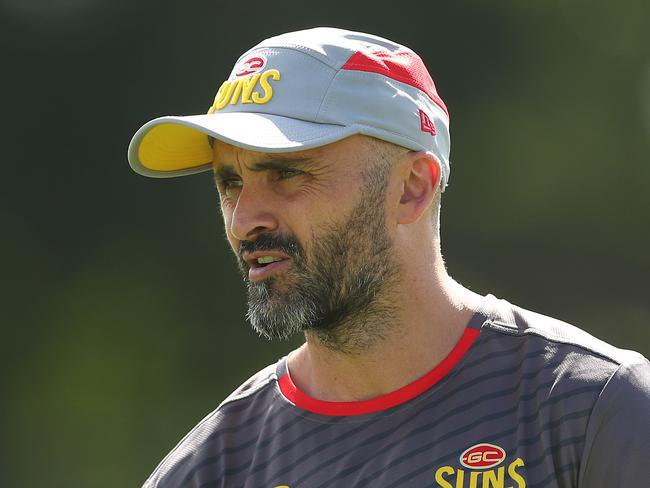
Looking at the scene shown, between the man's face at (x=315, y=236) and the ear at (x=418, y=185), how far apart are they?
0.19 ft

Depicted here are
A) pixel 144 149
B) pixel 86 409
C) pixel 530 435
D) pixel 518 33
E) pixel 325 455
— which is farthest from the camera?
pixel 518 33

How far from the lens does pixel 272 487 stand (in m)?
2.31

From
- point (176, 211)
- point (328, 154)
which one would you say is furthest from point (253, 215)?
point (176, 211)

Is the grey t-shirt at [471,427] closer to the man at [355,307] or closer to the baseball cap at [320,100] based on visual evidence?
the man at [355,307]

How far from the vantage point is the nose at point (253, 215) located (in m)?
2.33

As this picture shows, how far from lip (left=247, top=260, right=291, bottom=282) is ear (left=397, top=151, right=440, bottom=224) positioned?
0.83 ft

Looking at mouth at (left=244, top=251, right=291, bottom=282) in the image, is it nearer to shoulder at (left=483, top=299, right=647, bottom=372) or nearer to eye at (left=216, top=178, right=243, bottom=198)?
eye at (left=216, top=178, right=243, bottom=198)

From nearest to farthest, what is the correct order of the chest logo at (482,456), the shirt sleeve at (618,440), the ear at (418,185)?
the shirt sleeve at (618,440)
the chest logo at (482,456)
the ear at (418,185)

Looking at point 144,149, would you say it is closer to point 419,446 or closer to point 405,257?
point 405,257

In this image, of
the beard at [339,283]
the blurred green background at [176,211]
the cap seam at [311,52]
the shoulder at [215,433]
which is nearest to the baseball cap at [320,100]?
the cap seam at [311,52]

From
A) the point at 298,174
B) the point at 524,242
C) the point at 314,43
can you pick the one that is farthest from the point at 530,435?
the point at 524,242

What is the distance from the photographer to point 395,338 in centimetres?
237

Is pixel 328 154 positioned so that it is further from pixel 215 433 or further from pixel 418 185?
pixel 215 433

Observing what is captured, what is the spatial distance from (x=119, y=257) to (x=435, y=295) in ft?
18.8
